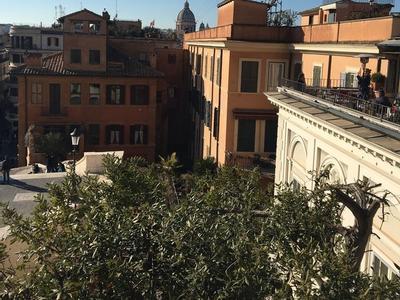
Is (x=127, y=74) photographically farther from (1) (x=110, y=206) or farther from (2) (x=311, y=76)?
(1) (x=110, y=206)

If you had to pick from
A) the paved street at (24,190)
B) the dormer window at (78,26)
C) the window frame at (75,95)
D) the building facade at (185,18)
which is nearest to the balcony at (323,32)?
the paved street at (24,190)

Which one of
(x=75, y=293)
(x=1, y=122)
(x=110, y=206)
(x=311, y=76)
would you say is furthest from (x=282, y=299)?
(x=1, y=122)

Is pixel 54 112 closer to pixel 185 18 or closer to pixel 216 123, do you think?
pixel 216 123

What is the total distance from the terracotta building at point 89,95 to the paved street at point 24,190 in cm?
1166

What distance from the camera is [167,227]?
25.1 ft

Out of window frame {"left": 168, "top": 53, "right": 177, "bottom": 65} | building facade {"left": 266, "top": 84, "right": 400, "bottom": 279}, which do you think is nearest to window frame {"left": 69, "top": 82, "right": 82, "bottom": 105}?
window frame {"left": 168, "top": 53, "right": 177, "bottom": 65}

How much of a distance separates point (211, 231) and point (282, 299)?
142cm

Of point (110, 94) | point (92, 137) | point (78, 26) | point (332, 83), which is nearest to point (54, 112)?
point (92, 137)

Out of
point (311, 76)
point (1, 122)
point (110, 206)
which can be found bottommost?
point (1, 122)

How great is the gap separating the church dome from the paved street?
93.8 m

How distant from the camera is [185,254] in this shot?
7281mm

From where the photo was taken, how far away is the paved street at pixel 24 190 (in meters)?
23.2

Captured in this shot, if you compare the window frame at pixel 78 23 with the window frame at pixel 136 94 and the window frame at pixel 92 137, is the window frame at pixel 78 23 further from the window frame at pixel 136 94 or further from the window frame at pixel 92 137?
the window frame at pixel 92 137

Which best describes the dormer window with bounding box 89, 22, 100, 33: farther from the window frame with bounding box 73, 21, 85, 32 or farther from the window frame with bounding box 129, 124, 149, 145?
the window frame with bounding box 129, 124, 149, 145
